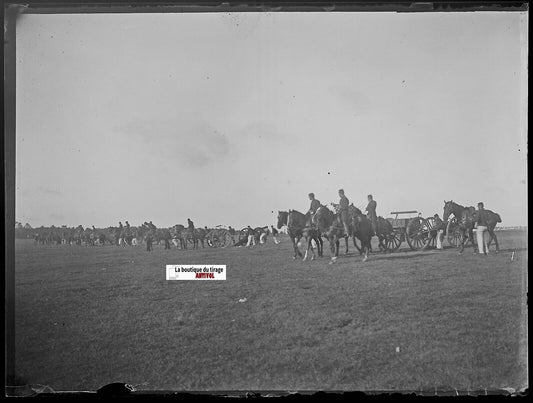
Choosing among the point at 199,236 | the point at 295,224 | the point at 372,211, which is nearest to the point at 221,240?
the point at 199,236

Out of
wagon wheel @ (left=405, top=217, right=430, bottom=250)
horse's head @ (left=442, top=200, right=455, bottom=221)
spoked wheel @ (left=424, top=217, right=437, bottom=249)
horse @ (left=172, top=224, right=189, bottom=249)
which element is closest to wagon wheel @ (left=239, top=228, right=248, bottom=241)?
horse @ (left=172, top=224, right=189, bottom=249)

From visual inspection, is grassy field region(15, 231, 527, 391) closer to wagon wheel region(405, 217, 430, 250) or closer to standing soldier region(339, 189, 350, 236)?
wagon wheel region(405, 217, 430, 250)

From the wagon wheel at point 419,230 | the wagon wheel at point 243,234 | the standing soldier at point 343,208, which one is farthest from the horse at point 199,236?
the wagon wheel at point 419,230

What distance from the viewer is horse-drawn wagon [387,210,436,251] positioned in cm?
434

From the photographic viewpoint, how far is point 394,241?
4.36 meters

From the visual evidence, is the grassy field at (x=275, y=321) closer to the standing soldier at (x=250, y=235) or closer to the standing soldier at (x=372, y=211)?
the standing soldier at (x=250, y=235)

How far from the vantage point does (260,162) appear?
4.35m

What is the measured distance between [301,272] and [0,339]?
304 centimetres

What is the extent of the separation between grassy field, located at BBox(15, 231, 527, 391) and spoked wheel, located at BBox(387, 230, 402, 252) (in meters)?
0.15

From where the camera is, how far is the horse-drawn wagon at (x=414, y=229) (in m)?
4.34

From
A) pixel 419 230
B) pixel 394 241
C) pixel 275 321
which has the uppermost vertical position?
pixel 419 230

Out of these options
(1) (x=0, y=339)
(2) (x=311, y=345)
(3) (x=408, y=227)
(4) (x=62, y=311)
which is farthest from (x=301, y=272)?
(1) (x=0, y=339)

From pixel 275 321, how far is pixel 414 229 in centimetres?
163

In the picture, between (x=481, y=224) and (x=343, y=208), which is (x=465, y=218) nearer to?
(x=481, y=224)
